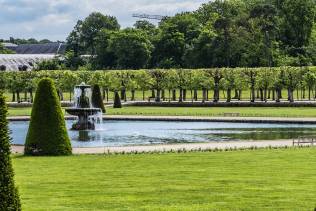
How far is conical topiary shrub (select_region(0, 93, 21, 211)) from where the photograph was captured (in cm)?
866

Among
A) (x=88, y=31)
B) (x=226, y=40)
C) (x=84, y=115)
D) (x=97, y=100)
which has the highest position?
(x=88, y=31)

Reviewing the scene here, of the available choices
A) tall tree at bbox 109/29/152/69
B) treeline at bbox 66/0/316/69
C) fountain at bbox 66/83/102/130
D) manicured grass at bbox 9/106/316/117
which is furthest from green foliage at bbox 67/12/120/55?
fountain at bbox 66/83/102/130

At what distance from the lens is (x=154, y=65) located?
11725 centimetres

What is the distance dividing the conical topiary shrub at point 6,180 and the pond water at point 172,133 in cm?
2254

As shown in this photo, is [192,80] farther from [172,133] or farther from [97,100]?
[172,133]

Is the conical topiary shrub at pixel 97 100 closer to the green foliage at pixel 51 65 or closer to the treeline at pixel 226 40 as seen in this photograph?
the treeline at pixel 226 40

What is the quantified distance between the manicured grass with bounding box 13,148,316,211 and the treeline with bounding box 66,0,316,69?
77691mm

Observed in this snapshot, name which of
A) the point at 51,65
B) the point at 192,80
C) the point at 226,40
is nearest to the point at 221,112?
the point at 192,80

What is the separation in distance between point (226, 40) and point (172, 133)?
65.8 meters

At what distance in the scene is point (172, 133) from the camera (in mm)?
37469

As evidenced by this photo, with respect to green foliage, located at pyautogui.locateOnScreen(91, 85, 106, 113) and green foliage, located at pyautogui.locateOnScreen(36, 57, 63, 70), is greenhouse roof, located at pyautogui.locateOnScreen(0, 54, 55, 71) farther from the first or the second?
green foliage, located at pyautogui.locateOnScreen(91, 85, 106, 113)

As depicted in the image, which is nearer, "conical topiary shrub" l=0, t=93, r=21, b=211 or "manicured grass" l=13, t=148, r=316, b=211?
"conical topiary shrub" l=0, t=93, r=21, b=211

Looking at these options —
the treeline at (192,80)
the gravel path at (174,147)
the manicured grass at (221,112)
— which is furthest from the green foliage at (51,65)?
the gravel path at (174,147)

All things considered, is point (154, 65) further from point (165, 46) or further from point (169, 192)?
point (169, 192)
